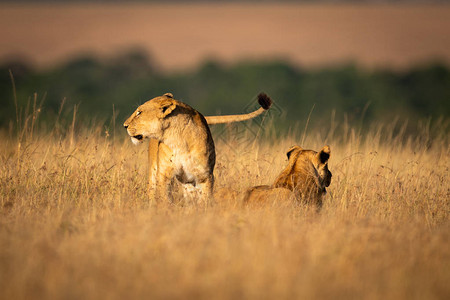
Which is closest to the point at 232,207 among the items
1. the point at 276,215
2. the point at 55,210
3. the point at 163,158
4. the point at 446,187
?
the point at 276,215

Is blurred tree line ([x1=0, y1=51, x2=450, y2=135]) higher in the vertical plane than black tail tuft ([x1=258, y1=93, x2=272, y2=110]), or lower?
lower

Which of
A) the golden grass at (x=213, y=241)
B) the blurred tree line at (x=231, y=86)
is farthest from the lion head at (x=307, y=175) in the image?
the blurred tree line at (x=231, y=86)

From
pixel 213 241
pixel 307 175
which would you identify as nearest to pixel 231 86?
pixel 307 175

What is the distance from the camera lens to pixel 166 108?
21.5 feet

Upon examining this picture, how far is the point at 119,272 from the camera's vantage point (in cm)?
392

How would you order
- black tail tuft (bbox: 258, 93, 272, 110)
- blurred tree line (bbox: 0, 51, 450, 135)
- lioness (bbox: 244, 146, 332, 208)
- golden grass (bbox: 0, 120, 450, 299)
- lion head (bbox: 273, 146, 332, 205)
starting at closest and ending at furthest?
golden grass (bbox: 0, 120, 450, 299)
lioness (bbox: 244, 146, 332, 208)
lion head (bbox: 273, 146, 332, 205)
black tail tuft (bbox: 258, 93, 272, 110)
blurred tree line (bbox: 0, 51, 450, 135)

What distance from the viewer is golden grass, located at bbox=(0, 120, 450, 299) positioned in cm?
371

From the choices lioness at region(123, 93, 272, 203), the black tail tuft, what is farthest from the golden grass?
the black tail tuft

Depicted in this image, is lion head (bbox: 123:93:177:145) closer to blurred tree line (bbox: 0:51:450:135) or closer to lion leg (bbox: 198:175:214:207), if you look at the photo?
lion leg (bbox: 198:175:214:207)

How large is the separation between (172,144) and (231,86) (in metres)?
33.7

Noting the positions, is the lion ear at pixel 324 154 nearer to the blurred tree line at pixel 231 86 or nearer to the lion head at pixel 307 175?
the lion head at pixel 307 175

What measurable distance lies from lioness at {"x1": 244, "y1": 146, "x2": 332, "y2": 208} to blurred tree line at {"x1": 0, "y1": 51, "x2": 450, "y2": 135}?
2541cm

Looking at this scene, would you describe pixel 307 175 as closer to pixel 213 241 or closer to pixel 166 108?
pixel 166 108

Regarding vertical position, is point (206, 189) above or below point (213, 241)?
below
